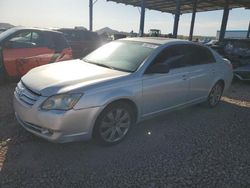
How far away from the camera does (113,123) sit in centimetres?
364

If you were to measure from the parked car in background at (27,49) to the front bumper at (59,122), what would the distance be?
3.30m

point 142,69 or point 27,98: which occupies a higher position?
point 142,69

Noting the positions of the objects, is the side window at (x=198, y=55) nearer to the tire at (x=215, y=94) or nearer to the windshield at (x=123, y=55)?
the tire at (x=215, y=94)

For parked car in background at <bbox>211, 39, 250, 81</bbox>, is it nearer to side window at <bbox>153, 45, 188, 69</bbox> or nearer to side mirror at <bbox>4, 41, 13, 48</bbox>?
side window at <bbox>153, 45, 188, 69</bbox>

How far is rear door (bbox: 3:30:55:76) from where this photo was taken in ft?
20.3

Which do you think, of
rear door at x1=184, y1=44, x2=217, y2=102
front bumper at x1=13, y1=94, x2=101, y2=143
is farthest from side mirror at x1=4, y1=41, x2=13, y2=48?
rear door at x1=184, y1=44, x2=217, y2=102

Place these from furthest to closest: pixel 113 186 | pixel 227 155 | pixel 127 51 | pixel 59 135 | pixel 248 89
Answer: pixel 248 89, pixel 127 51, pixel 227 155, pixel 59 135, pixel 113 186

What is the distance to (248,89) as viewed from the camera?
848 cm

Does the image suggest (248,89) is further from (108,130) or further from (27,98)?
→ (27,98)

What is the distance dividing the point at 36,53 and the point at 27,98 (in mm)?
3529

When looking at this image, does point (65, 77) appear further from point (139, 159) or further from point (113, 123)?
point (139, 159)

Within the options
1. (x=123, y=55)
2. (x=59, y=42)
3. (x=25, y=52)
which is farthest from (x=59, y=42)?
(x=123, y=55)

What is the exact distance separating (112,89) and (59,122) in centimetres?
83

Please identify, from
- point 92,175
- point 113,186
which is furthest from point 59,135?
point 113,186
